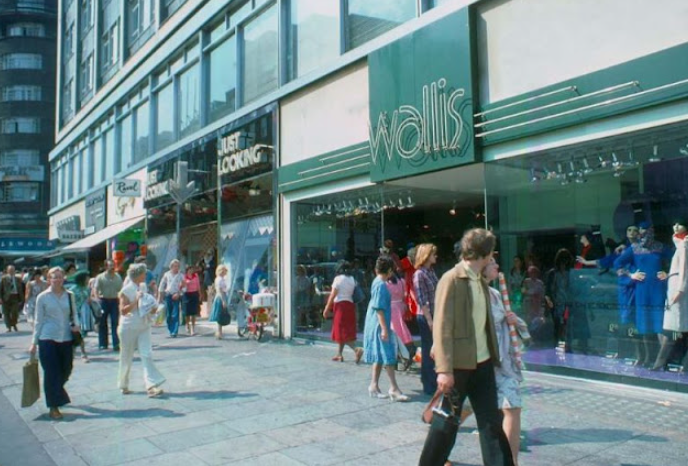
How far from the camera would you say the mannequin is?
22.8ft

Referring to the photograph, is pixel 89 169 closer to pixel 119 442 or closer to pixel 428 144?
pixel 428 144

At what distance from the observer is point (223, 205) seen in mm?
15844

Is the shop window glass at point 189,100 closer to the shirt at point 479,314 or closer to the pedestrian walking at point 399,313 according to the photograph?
the pedestrian walking at point 399,313

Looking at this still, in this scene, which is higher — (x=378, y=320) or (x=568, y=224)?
(x=568, y=224)

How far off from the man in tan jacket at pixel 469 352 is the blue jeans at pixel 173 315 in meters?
10.8

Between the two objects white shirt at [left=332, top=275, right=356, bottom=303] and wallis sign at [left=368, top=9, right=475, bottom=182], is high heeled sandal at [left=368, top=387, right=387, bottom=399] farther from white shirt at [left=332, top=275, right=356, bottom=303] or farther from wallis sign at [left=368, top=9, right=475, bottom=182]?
wallis sign at [left=368, top=9, right=475, bottom=182]

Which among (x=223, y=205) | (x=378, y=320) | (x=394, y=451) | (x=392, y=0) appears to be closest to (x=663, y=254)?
(x=378, y=320)

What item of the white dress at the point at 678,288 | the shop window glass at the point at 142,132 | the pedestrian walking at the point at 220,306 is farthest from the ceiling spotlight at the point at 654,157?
the shop window glass at the point at 142,132

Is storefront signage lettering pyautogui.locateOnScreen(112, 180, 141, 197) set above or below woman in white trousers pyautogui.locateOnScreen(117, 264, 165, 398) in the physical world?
above

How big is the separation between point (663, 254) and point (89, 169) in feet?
86.6

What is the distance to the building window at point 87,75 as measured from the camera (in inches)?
1141

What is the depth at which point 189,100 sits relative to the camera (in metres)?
18.1

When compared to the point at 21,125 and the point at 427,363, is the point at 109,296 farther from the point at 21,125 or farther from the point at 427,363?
the point at 21,125

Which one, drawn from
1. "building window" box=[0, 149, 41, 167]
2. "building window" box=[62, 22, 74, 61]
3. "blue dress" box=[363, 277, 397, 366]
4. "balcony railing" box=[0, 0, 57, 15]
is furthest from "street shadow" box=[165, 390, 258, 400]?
"balcony railing" box=[0, 0, 57, 15]
